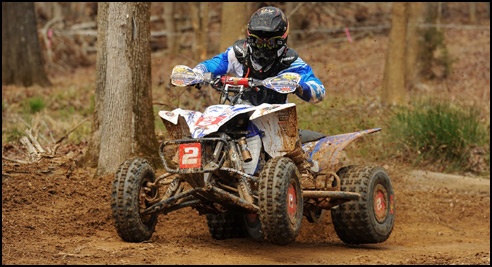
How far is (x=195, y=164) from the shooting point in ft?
18.5

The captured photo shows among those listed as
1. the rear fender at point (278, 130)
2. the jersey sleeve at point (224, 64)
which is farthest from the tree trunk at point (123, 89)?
the rear fender at point (278, 130)

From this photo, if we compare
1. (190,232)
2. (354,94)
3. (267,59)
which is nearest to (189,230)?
(190,232)

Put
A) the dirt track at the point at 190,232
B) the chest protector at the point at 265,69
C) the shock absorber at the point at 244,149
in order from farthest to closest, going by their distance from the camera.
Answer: the chest protector at the point at 265,69 → the shock absorber at the point at 244,149 → the dirt track at the point at 190,232

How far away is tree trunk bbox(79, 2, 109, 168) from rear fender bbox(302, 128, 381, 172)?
2849 millimetres

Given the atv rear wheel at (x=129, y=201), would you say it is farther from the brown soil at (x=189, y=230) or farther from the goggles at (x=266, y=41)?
the goggles at (x=266, y=41)

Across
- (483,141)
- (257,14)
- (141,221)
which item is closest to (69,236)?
(141,221)

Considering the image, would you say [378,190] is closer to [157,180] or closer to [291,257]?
[291,257]

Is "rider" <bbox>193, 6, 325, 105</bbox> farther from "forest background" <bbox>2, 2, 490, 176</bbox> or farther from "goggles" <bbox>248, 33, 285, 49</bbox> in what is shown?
"forest background" <bbox>2, 2, 490, 176</bbox>

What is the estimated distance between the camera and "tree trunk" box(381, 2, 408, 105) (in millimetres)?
14711

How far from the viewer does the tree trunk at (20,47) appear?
16.6 m

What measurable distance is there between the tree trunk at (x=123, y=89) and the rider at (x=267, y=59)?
1.51 m

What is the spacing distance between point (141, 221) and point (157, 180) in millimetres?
391

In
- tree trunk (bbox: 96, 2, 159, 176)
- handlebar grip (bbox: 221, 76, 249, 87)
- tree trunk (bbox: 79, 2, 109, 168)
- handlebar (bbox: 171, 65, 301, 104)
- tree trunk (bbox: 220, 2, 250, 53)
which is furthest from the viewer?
tree trunk (bbox: 220, 2, 250, 53)

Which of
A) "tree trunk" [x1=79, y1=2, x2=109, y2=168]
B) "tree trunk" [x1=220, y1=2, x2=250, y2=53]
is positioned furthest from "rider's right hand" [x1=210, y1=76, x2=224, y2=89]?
"tree trunk" [x1=220, y1=2, x2=250, y2=53]
